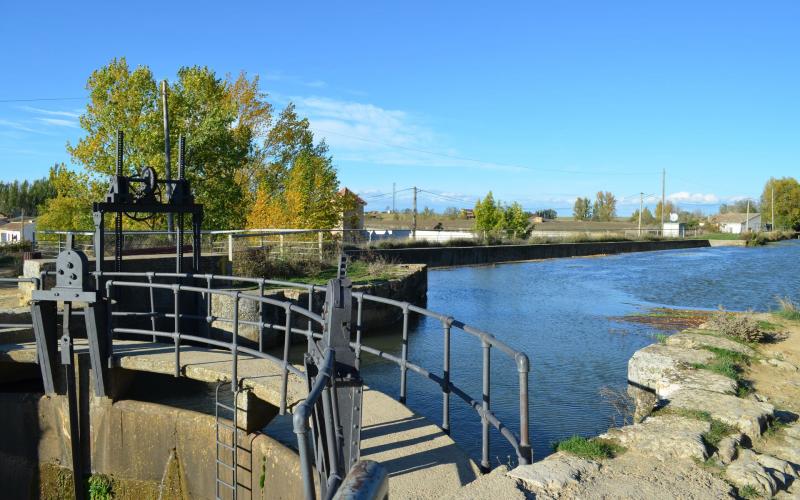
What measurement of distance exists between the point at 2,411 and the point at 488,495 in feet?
25.4

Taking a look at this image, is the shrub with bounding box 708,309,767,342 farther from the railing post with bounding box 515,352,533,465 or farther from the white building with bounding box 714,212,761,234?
the white building with bounding box 714,212,761,234

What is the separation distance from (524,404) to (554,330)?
15.1 meters

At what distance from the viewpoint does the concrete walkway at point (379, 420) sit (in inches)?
187

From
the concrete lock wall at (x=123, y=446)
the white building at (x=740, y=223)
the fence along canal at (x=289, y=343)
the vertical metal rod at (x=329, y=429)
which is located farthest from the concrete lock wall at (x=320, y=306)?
the white building at (x=740, y=223)

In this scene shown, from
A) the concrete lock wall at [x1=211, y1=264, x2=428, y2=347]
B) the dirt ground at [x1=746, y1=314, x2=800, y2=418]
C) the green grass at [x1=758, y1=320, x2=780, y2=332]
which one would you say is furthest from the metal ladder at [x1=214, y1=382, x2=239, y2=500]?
the green grass at [x1=758, y1=320, x2=780, y2=332]

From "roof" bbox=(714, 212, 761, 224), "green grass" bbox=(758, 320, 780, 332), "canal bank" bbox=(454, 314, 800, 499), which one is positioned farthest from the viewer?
"roof" bbox=(714, 212, 761, 224)

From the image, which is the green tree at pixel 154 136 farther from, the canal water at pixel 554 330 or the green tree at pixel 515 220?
the green tree at pixel 515 220

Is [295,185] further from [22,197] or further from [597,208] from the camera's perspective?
[597,208]

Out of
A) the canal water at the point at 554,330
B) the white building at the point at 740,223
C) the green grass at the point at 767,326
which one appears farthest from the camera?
the white building at the point at 740,223

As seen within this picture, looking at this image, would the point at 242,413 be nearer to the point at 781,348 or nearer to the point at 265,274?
the point at 781,348

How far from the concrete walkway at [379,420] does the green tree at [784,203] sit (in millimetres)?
117748

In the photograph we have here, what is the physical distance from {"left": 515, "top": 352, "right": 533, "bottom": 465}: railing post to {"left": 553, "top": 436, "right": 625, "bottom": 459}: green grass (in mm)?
650

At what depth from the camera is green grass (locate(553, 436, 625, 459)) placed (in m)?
4.80

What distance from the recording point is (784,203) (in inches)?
4269
